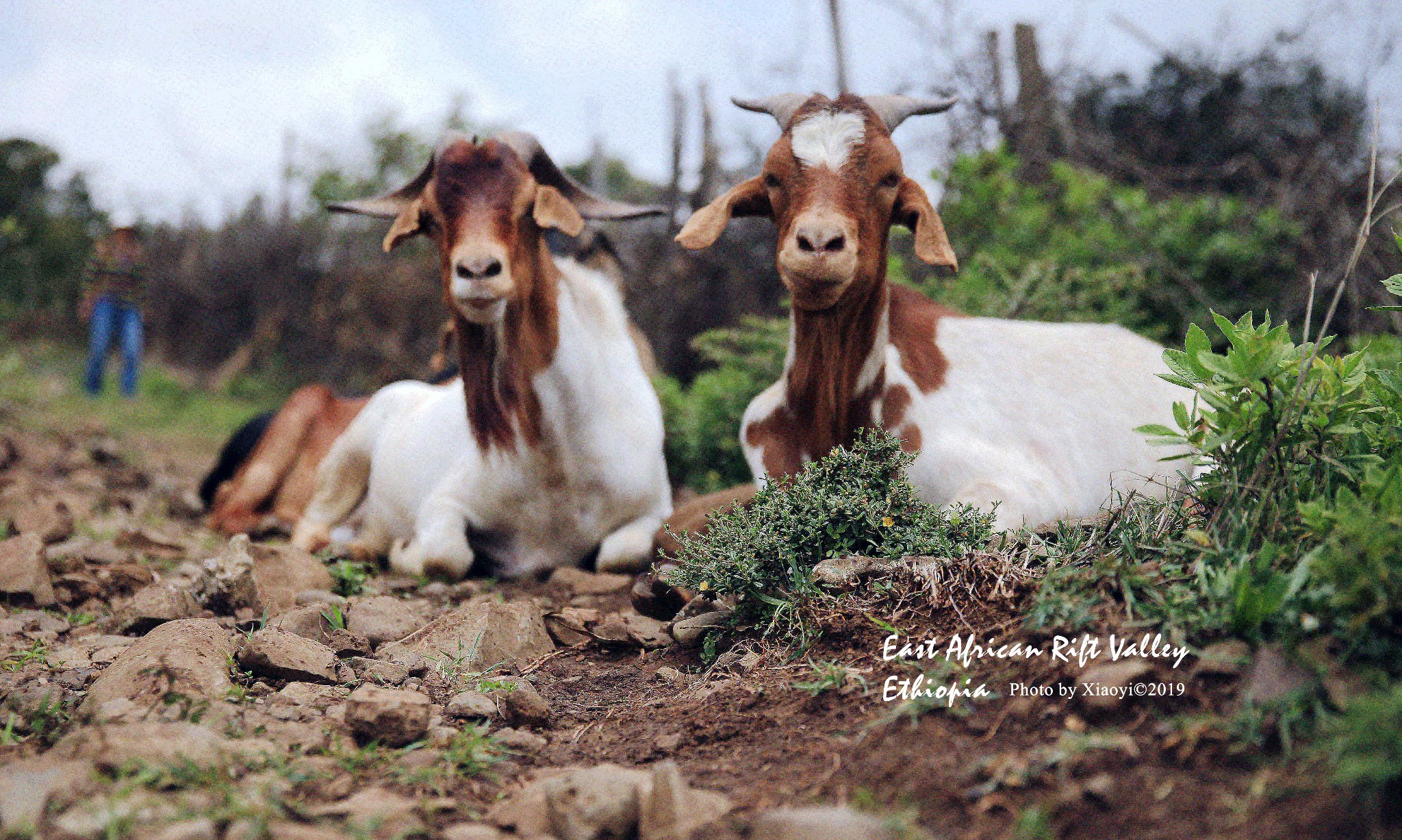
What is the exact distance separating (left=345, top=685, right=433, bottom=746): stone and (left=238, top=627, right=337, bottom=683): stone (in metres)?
0.47

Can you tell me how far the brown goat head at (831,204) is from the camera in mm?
3156

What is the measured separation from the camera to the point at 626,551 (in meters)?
4.73

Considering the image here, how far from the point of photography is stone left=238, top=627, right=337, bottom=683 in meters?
2.77

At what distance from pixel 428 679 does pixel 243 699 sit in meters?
0.51

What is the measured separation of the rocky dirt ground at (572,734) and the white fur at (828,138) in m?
1.50

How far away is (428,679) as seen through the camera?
9.61 ft

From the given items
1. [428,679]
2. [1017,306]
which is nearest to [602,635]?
[428,679]

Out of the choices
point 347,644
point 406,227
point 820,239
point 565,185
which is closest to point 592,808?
→ point 347,644

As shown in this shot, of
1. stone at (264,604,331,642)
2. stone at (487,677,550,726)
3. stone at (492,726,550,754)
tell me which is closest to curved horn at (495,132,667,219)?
stone at (264,604,331,642)

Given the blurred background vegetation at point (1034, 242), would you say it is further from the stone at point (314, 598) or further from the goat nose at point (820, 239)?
the stone at point (314, 598)

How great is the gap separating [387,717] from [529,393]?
98.5 inches

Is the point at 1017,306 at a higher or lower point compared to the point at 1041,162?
lower

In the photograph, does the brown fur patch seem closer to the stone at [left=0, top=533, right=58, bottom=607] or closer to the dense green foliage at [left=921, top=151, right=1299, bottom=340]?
the dense green foliage at [left=921, top=151, right=1299, bottom=340]

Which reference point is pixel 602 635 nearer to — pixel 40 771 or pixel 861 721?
pixel 861 721
